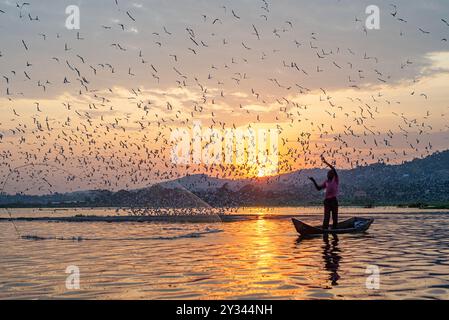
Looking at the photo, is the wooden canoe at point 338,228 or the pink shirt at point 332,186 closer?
the pink shirt at point 332,186

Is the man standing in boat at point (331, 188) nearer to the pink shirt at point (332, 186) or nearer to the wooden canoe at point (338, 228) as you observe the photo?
the pink shirt at point (332, 186)

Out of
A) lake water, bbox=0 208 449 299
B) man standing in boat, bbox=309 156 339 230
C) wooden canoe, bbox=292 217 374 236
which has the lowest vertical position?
lake water, bbox=0 208 449 299

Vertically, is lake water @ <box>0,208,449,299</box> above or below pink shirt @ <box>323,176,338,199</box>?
below

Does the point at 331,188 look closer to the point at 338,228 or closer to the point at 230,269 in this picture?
the point at 338,228

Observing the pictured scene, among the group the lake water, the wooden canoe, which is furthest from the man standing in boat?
the lake water

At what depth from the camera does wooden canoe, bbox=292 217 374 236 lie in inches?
1471

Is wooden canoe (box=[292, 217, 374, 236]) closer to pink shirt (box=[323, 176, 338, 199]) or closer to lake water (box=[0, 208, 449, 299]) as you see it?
pink shirt (box=[323, 176, 338, 199])

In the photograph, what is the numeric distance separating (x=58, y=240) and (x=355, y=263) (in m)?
22.2

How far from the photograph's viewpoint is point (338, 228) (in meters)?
40.3

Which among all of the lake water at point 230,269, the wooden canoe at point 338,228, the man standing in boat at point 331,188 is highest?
the man standing in boat at point 331,188

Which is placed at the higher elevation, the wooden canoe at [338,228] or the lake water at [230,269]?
the wooden canoe at [338,228]

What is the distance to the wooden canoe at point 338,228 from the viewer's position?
3738 cm

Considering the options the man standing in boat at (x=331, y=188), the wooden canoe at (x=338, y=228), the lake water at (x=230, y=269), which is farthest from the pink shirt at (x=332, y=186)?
the lake water at (x=230, y=269)
